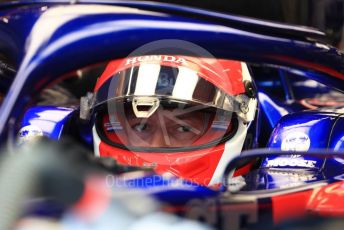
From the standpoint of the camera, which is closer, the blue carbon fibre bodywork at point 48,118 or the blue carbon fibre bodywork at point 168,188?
the blue carbon fibre bodywork at point 168,188

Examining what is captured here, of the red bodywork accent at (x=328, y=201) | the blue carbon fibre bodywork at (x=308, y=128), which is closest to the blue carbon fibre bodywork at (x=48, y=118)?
the blue carbon fibre bodywork at (x=308, y=128)

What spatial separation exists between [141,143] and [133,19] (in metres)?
0.70

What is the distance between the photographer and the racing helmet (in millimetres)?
1647

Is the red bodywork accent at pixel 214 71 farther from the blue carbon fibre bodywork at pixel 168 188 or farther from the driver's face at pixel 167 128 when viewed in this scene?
the blue carbon fibre bodywork at pixel 168 188

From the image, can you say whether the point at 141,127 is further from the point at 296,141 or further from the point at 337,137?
the point at 337,137

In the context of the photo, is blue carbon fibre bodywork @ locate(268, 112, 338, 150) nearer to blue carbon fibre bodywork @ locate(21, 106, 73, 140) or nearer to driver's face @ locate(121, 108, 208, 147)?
driver's face @ locate(121, 108, 208, 147)

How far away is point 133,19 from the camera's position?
1.07 m

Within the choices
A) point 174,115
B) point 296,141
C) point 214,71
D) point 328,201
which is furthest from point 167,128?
point 328,201

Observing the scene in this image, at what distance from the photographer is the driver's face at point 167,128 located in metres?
1.71

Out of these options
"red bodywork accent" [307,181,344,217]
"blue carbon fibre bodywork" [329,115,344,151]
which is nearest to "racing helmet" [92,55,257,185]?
"blue carbon fibre bodywork" [329,115,344,151]

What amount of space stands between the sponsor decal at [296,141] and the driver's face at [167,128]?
218 mm

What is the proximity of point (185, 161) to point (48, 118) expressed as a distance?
18.4 inches

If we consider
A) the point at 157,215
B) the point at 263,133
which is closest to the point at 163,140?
the point at 263,133

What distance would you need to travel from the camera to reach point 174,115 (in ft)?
5.60
